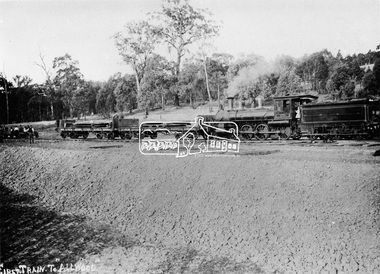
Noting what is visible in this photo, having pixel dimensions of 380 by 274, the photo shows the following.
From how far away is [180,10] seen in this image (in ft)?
40.5

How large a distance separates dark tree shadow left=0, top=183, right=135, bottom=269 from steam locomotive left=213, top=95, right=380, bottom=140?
881cm

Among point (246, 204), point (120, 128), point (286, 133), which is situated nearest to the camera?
point (246, 204)

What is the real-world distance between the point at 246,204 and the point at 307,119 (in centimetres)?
795

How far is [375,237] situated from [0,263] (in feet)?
35.2

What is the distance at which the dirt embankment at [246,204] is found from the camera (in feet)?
26.7

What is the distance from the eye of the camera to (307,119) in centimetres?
1581

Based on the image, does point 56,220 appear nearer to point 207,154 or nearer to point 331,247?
point 207,154

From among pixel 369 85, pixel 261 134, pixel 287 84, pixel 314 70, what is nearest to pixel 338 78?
pixel 314 70

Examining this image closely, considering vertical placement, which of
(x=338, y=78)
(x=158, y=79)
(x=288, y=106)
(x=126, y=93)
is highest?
(x=338, y=78)

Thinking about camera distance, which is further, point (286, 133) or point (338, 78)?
point (338, 78)

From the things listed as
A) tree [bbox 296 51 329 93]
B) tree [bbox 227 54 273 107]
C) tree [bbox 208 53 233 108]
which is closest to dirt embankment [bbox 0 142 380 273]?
tree [bbox 208 53 233 108]

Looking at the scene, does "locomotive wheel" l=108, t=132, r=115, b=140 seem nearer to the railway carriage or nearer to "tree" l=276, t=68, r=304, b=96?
the railway carriage

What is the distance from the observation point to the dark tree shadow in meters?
9.82
